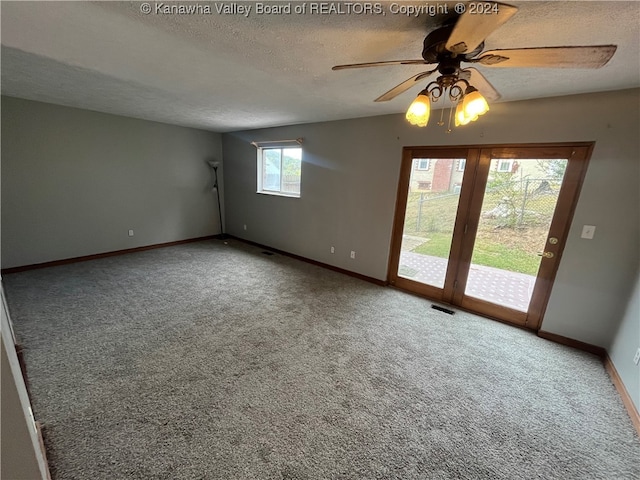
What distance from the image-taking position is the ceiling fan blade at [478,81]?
1.40m

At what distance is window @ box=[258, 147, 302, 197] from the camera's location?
15.1 feet

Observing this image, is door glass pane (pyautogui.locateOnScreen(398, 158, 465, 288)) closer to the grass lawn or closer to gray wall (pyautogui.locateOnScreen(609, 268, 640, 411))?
the grass lawn

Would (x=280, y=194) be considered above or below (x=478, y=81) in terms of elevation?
below

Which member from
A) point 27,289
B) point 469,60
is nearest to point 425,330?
point 469,60

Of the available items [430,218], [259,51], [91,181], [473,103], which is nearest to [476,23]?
[473,103]

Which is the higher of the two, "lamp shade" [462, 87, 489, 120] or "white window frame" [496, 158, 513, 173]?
"lamp shade" [462, 87, 489, 120]

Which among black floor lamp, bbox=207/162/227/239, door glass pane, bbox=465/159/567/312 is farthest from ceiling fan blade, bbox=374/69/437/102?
black floor lamp, bbox=207/162/227/239

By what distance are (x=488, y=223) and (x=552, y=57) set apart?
77.6 inches

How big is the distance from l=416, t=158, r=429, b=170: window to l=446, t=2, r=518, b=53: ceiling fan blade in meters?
2.08

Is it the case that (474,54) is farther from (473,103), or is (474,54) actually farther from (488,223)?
(488,223)

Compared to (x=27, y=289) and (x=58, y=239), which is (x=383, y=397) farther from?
(x=58, y=239)

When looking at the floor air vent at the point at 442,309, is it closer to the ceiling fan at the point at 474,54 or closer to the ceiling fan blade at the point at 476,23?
the ceiling fan at the point at 474,54

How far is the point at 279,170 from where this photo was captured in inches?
193

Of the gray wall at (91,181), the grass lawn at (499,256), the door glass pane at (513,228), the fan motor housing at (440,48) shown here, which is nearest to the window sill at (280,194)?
the gray wall at (91,181)
